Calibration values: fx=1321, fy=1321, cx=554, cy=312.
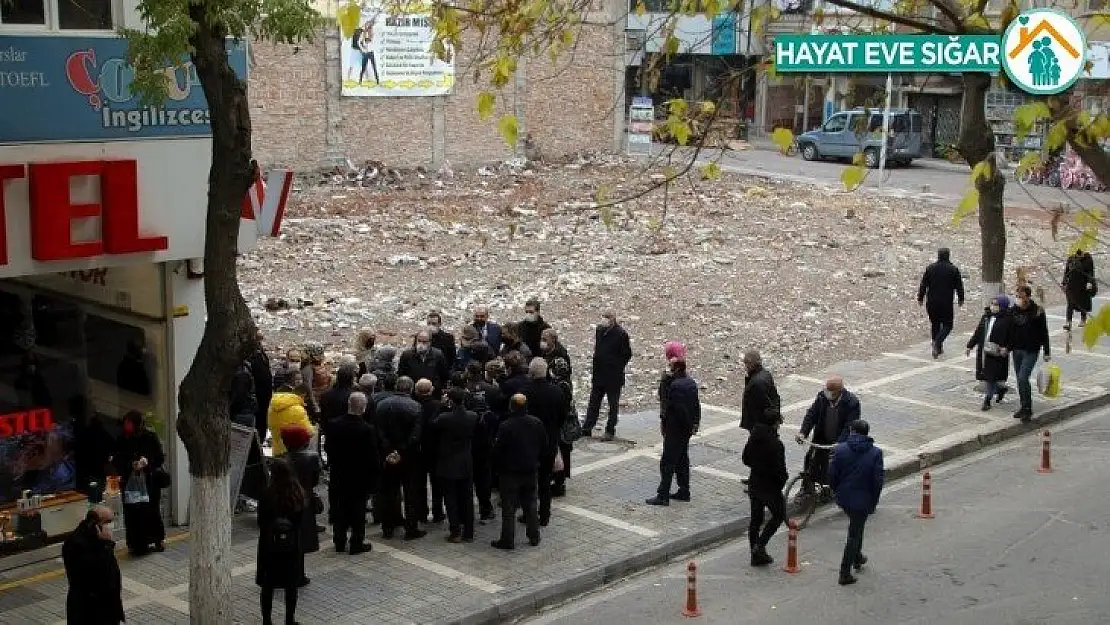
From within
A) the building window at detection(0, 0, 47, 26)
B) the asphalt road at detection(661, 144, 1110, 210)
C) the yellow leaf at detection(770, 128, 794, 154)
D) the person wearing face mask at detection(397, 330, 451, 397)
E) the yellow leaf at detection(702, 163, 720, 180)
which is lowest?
the person wearing face mask at detection(397, 330, 451, 397)

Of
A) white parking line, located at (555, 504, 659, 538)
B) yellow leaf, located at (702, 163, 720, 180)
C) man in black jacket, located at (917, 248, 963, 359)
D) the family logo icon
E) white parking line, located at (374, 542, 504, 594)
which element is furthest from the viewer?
man in black jacket, located at (917, 248, 963, 359)

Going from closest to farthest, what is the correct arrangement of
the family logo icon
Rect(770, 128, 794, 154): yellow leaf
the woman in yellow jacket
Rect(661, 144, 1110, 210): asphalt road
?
the family logo icon
Rect(770, 128, 794, 154): yellow leaf
the woman in yellow jacket
Rect(661, 144, 1110, 210): asphalt road

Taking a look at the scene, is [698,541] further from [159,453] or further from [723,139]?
[159,453]

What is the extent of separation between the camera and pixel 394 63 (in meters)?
38.1

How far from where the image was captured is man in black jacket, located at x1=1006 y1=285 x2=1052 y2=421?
17.1 metres

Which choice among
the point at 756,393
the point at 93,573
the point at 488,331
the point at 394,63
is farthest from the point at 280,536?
the point at 394,63

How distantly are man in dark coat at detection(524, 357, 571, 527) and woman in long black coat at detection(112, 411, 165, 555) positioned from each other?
3554 millimetres

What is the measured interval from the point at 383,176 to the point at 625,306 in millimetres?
16389

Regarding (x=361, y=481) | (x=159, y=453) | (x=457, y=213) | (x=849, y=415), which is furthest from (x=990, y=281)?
(x=457, y=213)

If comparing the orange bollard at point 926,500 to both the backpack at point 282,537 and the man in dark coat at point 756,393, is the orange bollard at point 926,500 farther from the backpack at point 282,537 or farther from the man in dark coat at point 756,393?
the backpack at point 282,537

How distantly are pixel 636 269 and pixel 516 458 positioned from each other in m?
14.1

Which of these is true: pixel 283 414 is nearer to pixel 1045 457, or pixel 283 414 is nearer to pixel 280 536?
pixel 280 536

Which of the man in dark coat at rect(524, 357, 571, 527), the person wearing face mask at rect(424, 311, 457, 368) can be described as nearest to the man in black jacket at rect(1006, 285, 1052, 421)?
the man in dark coat at rect(524, 357, 571, 527)

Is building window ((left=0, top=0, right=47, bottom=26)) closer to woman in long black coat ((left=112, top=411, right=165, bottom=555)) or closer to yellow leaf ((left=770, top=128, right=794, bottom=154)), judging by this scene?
woman in long black coat ((left=112, top=411, right=165, bottom=555))
